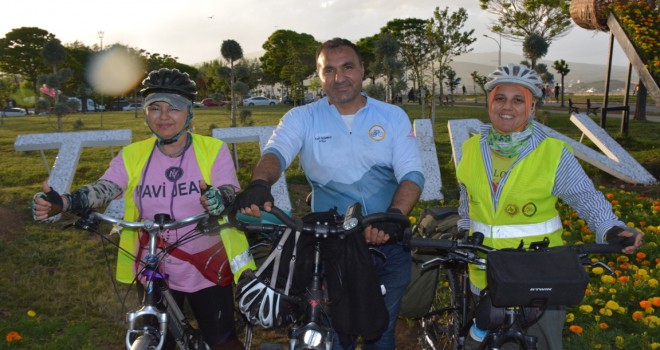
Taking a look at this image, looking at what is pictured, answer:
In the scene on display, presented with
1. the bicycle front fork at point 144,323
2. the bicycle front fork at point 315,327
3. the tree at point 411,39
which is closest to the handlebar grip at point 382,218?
the bicycle front fork at point 315,327

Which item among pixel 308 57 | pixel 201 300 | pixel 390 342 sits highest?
pixel 308 57

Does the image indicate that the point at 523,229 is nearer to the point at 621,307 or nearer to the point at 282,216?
the point at 282,216

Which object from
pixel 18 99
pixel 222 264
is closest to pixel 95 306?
pixel 222 264

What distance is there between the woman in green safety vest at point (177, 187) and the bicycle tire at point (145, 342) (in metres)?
0.47

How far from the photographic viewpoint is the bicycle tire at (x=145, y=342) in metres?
Answer: 2.92

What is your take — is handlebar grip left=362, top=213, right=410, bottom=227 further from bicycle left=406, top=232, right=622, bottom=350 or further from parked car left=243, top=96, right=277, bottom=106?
parked car left=243, top=96, right=277, bottom=106

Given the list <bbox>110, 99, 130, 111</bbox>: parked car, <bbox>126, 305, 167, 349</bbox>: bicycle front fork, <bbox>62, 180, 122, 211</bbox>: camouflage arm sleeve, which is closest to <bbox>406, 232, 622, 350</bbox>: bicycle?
<bbox>126, 305, 167, 349</bbox>: bicycle front fork

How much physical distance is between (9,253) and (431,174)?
245 inches

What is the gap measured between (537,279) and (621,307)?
112 inches

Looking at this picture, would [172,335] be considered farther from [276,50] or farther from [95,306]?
[276,50]

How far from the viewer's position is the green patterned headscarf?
3096 millimetres

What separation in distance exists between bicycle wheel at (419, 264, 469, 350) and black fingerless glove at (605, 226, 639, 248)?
3.49 feet

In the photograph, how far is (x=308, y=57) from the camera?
161ft

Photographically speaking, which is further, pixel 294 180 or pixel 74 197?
pixel 294 180
